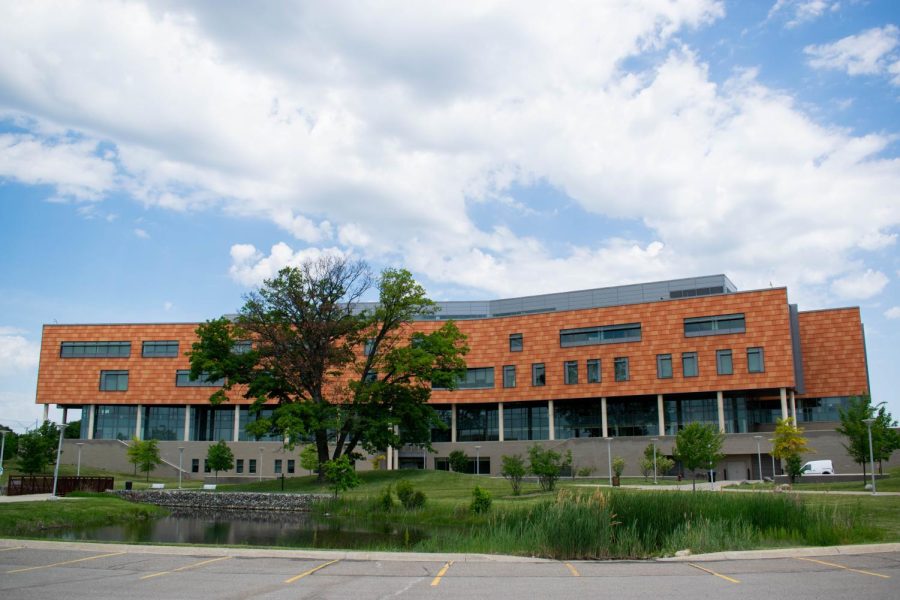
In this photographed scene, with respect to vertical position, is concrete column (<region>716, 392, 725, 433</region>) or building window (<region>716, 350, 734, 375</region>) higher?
building window (<region>716, 350, 734, 375</region>)

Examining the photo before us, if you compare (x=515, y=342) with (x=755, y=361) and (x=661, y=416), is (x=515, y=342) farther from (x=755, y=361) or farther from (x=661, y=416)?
(x=755, y=361)

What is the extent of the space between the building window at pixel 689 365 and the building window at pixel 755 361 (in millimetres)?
4210

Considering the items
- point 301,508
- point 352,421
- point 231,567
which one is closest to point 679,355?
point 352,421

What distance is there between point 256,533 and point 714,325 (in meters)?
47.1

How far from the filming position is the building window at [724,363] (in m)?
64.3

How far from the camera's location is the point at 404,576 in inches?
582

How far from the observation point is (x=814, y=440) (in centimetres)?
6125

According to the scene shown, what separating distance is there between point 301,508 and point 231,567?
94.1 ft

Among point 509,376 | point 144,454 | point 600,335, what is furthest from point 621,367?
point 144,454

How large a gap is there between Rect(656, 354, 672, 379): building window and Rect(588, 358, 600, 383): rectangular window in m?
5.40

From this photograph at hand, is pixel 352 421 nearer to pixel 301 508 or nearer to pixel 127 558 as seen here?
pixel 301 508

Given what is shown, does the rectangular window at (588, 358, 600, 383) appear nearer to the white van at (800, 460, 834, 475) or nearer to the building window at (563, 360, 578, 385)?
the building window at (563, 360, 578, 385)

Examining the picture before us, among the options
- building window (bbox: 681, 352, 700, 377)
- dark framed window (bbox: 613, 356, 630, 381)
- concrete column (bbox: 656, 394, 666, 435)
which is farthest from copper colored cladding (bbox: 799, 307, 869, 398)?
dark framed window (bbox: 613, 356, 630, 381)

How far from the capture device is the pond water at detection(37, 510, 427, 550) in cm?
2539
